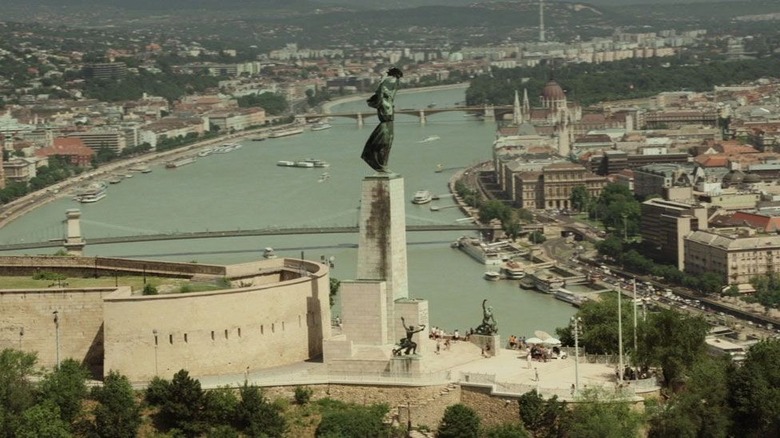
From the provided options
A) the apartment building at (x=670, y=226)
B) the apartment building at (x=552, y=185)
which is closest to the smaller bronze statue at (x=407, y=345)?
the apartment building at (x=670, y=226)

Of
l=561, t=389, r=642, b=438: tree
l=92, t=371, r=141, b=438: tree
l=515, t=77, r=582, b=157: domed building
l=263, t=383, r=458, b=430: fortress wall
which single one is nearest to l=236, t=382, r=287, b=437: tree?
l=263, t=383, r=458, b=430: fortress wall

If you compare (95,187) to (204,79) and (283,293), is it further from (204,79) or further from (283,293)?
(204,79)

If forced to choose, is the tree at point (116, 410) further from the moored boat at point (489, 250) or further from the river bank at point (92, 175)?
the river bank at point (92, 175)

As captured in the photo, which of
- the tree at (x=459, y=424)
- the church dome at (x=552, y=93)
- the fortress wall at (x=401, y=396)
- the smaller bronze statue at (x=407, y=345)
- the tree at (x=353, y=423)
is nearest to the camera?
the tree at (x=459, y=424)

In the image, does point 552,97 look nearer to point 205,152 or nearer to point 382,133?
point 205,152

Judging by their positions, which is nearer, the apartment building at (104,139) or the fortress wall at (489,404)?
the fortress wall at (489,404)

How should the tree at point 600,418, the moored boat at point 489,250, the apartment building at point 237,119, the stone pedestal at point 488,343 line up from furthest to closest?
the apartment building at point 237,119
the moored boat at point 489,250
the stone pedestal at point 488,343
the tree at point 600,418

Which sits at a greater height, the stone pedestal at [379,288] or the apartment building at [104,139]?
the stone pedestal at [379,288]
